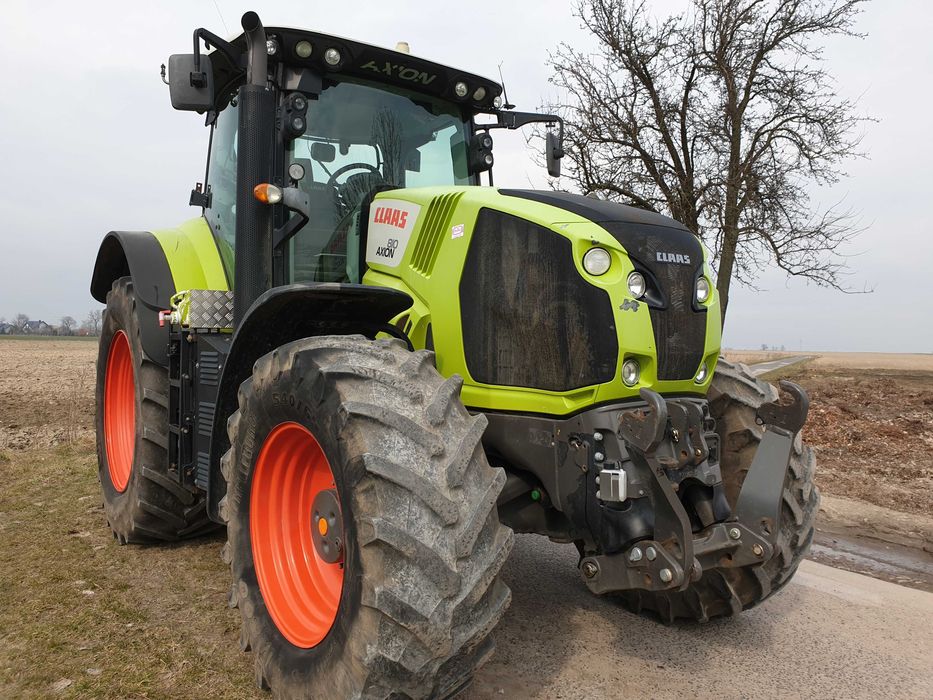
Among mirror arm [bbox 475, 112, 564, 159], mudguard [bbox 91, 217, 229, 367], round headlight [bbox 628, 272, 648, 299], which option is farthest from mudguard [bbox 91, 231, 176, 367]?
round headlight [bbox 628, 272, 648, 299]

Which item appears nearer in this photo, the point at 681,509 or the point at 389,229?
the point at 681,509

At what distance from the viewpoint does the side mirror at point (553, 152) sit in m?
4.45

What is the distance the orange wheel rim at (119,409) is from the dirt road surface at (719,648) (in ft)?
9.40

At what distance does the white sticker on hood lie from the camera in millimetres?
3471

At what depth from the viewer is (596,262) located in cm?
289

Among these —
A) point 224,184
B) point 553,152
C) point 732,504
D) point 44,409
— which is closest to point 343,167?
point 224,184

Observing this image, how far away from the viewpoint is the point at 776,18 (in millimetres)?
12875

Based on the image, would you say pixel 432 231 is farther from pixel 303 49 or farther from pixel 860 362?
pixel 860 362

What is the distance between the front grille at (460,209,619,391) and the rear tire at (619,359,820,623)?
1.14 meters

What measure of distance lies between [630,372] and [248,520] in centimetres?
164

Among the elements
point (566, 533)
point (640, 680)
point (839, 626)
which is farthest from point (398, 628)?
point (839, 626)

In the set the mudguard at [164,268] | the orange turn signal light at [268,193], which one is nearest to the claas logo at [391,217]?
the orange turn signal light at [268,193]

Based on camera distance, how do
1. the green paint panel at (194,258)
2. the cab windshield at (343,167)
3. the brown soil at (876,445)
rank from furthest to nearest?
the brown soil at (876,445) < the green paint panel at (194,258) < the cab windshield at (343,167)

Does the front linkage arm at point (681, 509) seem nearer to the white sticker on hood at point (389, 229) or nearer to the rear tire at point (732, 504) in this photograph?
the rear tire at point (732, 504)
